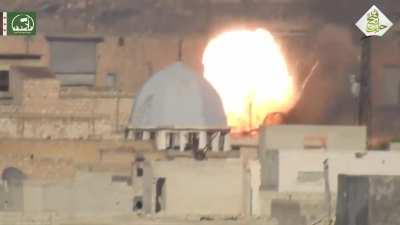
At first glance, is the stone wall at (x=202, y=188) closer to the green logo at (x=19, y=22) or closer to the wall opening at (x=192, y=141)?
the wall opening at (x=192, y=141)

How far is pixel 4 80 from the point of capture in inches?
3351

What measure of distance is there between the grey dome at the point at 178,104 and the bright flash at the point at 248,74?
51.2ft

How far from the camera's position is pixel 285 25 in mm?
98000

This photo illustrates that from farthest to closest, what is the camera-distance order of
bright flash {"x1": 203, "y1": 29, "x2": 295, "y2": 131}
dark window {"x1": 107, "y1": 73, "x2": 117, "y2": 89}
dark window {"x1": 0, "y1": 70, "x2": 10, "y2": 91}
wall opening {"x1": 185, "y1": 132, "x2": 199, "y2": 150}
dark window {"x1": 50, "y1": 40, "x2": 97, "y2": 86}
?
dark window {"x1": 107, "y1": 73, "x2": 117, "y2": 89} < bright flash {"x1": 203, "y1": 29, "x2": 295, "y2": 131} < dark window {"x1": 50, "y1": 40, "x2": 97, "y2": 86} < dark window {"x1": 0, "y1": 70, "x2": 10, "y2": 91} < wall opening {"x1": 185, "y1": 132, "x2": 199, "y2": 150}

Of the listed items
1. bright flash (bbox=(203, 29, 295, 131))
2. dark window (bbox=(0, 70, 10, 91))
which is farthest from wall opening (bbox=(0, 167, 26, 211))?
bright flash (bbox=(203, 29, 295, 131))

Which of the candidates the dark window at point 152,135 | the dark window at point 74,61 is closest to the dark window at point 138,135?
the dark window at point 152,135

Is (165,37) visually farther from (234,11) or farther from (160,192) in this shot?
(160,192)

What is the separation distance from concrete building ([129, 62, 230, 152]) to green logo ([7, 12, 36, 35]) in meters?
16.8

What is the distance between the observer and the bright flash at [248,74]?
95938 mm

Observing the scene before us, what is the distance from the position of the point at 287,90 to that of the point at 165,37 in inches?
380

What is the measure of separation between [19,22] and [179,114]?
83.1 feet

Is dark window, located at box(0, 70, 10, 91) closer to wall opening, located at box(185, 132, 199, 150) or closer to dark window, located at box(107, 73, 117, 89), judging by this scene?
dark window, located at box(107, 73, 117, 89)

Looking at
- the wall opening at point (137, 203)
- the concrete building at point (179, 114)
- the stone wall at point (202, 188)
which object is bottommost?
the wall opening at point (137, 203)

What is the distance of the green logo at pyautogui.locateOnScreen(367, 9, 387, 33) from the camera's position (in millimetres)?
83250
